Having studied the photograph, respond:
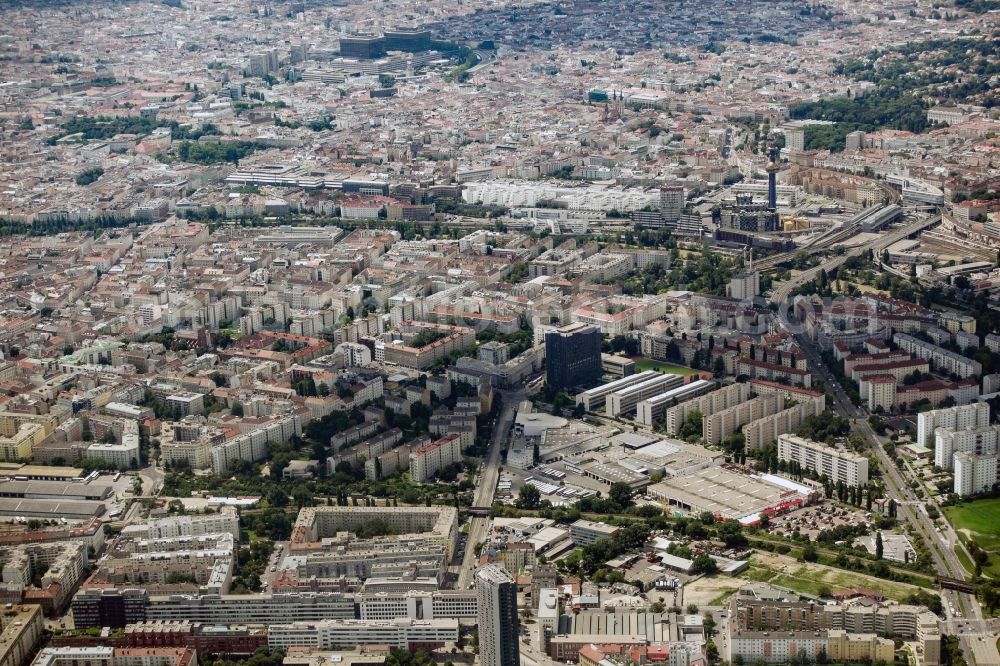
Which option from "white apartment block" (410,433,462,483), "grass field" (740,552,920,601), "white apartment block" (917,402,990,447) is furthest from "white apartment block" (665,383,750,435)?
"grass field" (740,552,920,601)

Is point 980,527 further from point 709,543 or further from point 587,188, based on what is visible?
point 587,188

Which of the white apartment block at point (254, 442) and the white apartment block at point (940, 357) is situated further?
the white apartment block at point (940, 357)

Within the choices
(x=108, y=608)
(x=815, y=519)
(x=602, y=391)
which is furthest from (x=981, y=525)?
(x=108, y=608)

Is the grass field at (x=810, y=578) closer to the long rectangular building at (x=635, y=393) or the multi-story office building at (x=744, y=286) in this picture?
the long rectangular building at (x=635, y=393)

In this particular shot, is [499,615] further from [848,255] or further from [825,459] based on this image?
[848,255]

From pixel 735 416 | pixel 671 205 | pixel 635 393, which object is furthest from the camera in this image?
pixel 671 205

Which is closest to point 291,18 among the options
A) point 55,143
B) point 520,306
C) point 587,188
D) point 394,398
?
point 55,143

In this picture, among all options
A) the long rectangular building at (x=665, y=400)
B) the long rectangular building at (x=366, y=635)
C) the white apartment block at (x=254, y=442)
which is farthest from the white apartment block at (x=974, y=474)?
the white apartment block at (x=254, y=442)
